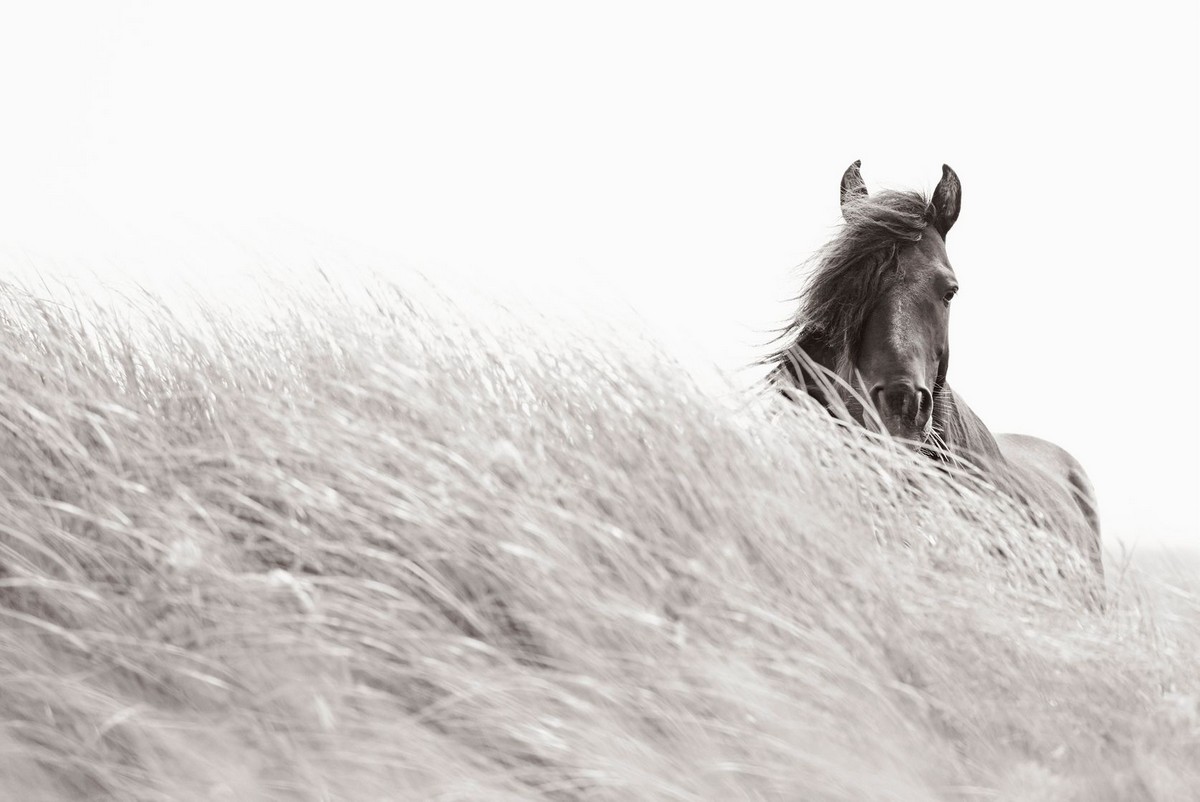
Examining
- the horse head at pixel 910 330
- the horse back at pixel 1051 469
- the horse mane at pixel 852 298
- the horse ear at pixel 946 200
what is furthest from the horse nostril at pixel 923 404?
the horse back at pixel 1051 469

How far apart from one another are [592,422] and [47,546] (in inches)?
58.3

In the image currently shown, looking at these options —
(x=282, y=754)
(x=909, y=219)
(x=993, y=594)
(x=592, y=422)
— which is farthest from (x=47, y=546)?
(x=909, y=219)

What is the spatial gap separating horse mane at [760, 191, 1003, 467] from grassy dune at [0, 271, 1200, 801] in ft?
3.89

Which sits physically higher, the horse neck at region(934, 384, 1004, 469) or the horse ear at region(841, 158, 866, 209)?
the horse ear at region(841, 158, 866, 209)

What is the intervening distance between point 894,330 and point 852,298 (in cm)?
27

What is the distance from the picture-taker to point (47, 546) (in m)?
2.77

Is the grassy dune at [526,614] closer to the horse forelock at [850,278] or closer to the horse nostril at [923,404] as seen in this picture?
the horse nostril at [923,404]

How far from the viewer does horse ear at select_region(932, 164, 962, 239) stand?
4914 millimetres

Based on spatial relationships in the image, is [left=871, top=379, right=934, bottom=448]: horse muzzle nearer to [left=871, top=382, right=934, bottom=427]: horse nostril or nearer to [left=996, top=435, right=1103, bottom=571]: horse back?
[left=871, top=382, right=934, bottom=427]: horse nostril

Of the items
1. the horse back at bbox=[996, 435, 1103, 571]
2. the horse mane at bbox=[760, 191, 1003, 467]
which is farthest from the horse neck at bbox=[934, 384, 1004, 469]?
the horse back at bbox=[996, 435, 1103, 571]

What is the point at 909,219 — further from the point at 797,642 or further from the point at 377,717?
the point at 377,717

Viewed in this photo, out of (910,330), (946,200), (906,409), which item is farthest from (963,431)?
(946,200)

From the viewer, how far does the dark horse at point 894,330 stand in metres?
4.12

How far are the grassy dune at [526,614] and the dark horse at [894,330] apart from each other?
0.88 metres
